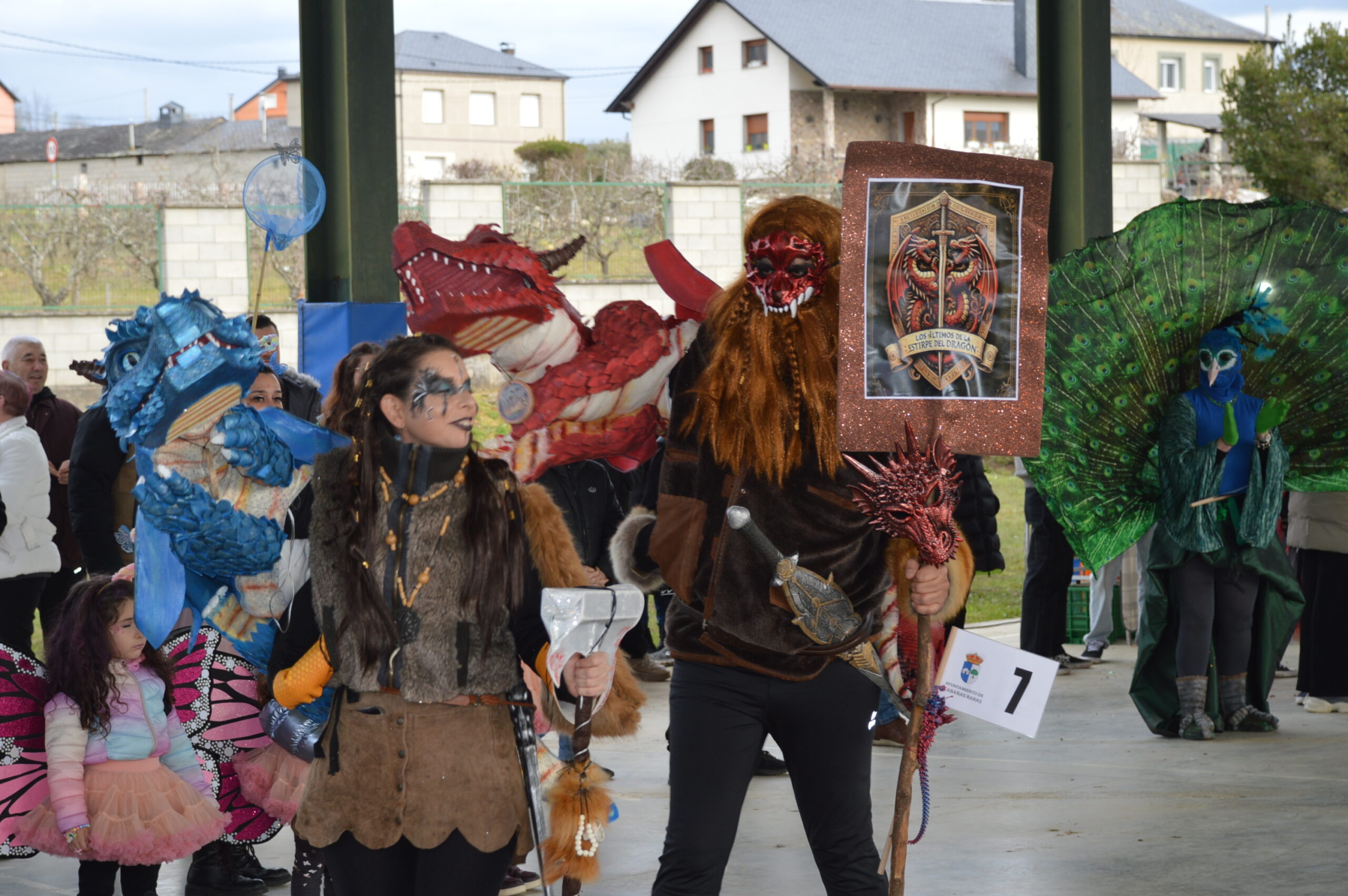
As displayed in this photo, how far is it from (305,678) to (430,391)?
2.01 feet

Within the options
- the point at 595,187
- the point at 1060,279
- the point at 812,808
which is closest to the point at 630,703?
the point at 812,808

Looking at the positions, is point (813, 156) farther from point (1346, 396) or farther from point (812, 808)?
point (812, 808)

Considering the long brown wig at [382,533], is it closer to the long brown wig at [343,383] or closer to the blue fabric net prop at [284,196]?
the long brown wig at [343,383]

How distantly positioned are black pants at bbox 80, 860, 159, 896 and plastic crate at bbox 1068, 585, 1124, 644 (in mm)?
6634

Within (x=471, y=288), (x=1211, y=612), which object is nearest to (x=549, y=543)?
(x=471, y=288)

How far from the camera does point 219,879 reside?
4.95 m

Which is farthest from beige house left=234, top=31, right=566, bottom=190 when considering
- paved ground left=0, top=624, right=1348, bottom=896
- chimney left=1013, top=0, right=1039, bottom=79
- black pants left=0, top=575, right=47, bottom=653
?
paved ground left=0, top=624, right=1348, bottom=896

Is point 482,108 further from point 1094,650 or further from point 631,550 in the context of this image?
point 631,550

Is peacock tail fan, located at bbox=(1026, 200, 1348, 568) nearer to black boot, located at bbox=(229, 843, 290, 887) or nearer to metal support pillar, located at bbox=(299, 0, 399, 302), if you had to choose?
metal support pillar, located at bbox=(299, 0, 399, 302)

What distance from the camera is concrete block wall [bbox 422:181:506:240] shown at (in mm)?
19219

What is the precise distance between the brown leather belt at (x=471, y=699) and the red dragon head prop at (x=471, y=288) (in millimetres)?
1155

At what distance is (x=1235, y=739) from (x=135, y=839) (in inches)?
191

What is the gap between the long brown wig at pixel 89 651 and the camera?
14.6ft

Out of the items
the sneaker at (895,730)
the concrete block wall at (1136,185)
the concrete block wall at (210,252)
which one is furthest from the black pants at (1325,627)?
the concrete block wall at (1136,185)
